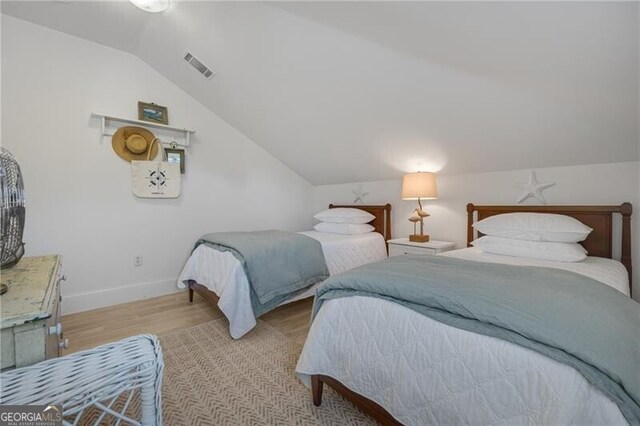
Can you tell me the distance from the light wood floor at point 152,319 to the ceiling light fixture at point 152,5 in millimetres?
2506

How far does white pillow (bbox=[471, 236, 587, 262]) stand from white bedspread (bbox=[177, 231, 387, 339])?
1222 mm

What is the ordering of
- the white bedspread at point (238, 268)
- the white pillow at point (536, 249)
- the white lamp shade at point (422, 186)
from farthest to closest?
the white lamp shade at point (422, 186), the white bedspread at point (238, 268), the white pillow at point (536, 249)

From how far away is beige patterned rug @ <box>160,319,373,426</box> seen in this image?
1.41 meters

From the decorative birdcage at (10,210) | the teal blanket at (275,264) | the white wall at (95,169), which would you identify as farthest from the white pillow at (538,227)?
the white wall at (95,169)

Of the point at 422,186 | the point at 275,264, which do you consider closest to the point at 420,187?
the point at 422,186

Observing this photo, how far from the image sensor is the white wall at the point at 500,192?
2.02 m

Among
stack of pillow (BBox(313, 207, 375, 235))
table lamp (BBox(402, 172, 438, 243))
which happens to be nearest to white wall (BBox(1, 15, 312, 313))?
stack of pillow (BBox(313, 207, 375, 235))

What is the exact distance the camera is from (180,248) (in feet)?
10.6

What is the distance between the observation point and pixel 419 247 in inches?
107

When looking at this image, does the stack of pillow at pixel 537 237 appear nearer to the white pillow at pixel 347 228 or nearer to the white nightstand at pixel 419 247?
the white nightstand at pixel 419 247

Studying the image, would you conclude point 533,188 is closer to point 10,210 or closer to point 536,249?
point 536,249

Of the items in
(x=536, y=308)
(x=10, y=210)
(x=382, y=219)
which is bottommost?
(x=536, y=308)

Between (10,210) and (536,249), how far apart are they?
2.75m

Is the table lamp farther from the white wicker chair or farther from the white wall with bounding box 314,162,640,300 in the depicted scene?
the white wicker chair
